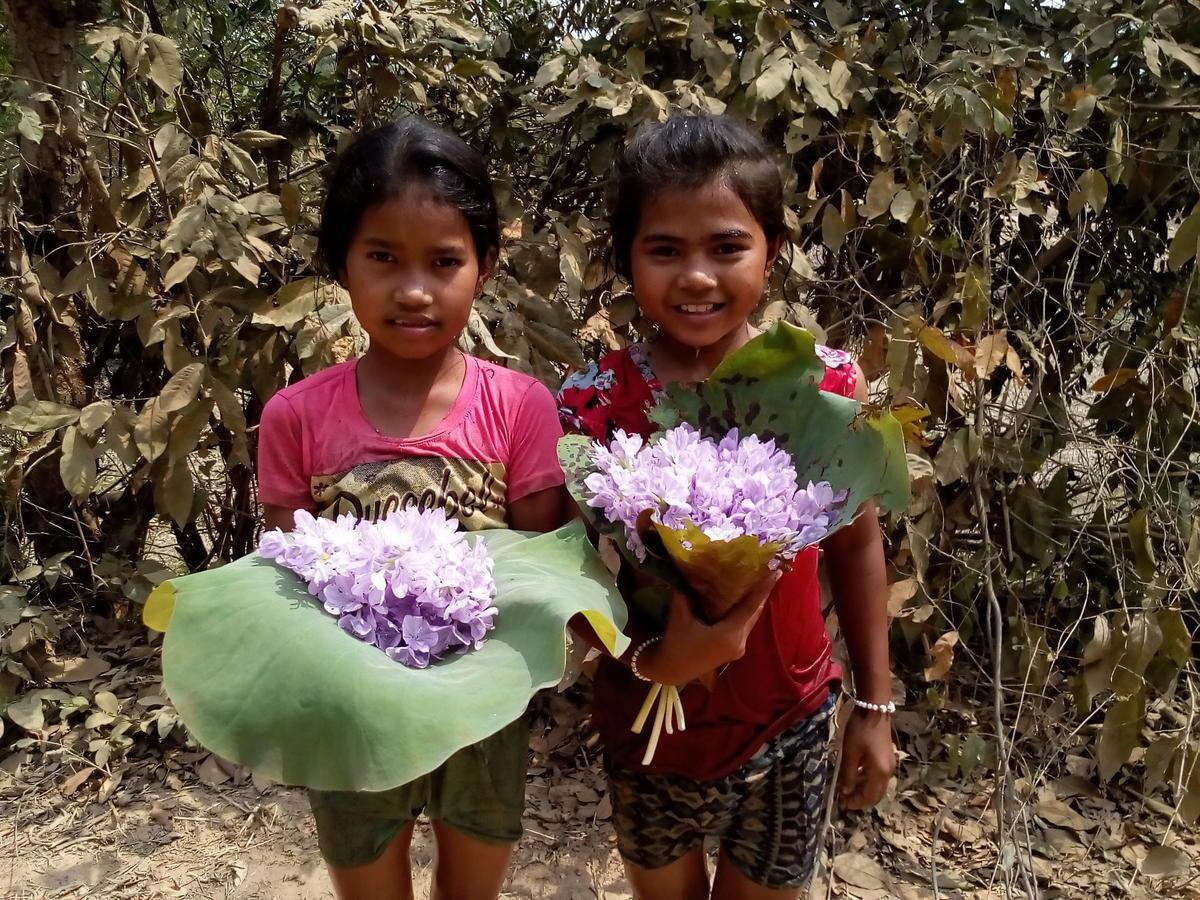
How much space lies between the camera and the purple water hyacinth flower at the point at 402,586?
95cm

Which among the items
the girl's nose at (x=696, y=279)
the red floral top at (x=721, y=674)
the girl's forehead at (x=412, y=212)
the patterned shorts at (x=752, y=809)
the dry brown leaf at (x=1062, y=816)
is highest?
the girl's forehead at (x=412, y=212)

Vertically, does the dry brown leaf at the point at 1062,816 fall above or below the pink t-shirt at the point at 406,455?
below

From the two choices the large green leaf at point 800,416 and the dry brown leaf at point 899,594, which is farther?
the dry brown leaf at point 899,594

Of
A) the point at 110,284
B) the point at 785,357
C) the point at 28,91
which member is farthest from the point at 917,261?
the point at 28,91

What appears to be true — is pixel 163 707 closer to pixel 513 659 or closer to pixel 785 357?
pixel 513 659

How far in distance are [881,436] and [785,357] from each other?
165 mm

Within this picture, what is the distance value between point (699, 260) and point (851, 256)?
104cm

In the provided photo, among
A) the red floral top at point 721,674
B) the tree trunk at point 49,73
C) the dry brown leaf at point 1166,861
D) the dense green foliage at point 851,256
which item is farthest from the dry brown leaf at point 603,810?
the tree trunk at point 49,73

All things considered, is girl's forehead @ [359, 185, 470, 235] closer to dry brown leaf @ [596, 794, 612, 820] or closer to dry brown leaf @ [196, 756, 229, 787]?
dry brown leaf @ [596, 794, 612, 820]

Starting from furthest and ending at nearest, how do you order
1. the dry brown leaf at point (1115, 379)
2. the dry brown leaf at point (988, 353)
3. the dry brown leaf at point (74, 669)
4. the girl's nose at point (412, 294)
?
the dry brown leaf at point (74, 669), the dry brown leaf at point (1115, 379), the dry brown leaf at point (988, 353), the girl's nose at point (412, 294)

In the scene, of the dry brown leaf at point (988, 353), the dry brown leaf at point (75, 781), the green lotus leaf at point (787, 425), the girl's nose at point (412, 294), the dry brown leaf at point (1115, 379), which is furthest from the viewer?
the dry brown leaf at point (75, 781)

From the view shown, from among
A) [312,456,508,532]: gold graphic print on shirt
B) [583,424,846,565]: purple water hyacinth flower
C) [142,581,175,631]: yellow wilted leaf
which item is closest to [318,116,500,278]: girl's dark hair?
[312,456,508,532]: gold graphic print on shirt

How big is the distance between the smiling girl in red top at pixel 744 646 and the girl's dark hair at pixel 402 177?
0.22m

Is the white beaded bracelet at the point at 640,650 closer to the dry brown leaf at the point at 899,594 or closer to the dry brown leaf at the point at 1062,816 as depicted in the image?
the dry brown leaf at the point at 899,594
